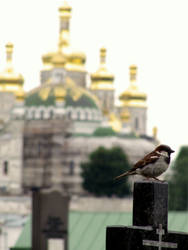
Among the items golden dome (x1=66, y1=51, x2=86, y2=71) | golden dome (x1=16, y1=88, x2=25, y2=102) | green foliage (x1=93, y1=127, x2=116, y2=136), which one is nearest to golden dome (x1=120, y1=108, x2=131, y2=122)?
golden dome (x1=66, y1=51, x2=86, y2=71)

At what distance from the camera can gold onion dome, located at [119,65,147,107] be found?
110 meters

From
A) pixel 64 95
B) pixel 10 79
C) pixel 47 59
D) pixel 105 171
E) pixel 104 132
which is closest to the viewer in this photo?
pixel 105 171

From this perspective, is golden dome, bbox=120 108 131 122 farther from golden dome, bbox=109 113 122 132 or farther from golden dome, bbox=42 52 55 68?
golden dome, bbox=42 52 55 68

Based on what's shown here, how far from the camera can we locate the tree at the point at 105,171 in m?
92.4

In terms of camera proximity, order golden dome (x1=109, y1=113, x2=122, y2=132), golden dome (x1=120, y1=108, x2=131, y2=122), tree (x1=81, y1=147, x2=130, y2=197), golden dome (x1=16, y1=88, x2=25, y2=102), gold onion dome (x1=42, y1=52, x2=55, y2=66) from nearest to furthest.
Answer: tree (x1=81, y1=147, x2=130, y2=197) → golden dome (x1=16, y1=88, x2=25, y2=102) → golden dome (x1=109, y1=113, x2=122, y2=132) → golden dome (x1=120, y1=108, x2=131, y2=122) → gold onion dome (x1=42, y1=52, x2=55, y2=66)

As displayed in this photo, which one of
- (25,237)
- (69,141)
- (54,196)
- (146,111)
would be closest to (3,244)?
(54,196)

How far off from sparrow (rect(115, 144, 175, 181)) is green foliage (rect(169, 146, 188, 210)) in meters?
63.1

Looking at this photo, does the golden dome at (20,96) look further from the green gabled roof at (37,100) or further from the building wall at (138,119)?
the building wall at (138,119)

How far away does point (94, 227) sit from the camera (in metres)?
29.4

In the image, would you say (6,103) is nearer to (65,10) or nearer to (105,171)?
(65,10)

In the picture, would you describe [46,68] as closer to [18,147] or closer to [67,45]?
[67,45]

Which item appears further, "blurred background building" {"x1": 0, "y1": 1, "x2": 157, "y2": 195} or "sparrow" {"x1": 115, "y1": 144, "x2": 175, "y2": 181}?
"blurred background building" {"x1": 0, "y1": 1, "x2": 157, "y2": 195}

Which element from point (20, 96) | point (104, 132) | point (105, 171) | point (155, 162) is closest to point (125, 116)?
point (104, 132)

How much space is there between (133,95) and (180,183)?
29.3m
